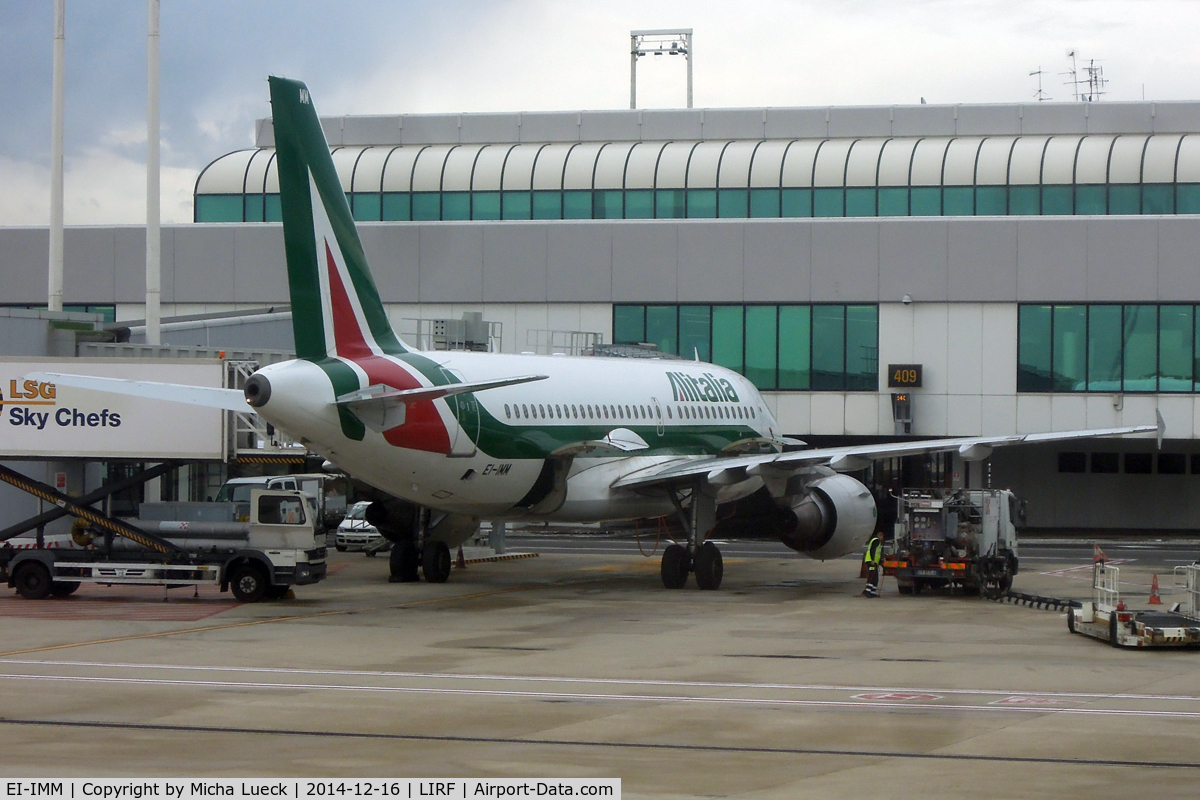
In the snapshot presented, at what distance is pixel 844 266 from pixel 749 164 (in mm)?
6516

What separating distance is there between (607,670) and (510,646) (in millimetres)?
2861

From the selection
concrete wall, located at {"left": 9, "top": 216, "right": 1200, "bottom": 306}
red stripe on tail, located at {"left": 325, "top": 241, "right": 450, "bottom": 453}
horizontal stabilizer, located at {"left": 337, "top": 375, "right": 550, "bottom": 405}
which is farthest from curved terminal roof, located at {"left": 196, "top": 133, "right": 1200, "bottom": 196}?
horizontal stabilizer, located at {"left": 337, "top": 375, "right": 550, "bottom": 405}

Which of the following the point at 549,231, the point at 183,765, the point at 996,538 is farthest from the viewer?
the point at 549,231

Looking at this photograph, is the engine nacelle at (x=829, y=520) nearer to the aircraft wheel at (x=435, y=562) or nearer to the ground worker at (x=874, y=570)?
the ground worker at (x=874, y=570)

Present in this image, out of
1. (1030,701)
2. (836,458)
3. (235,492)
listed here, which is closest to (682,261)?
(235,492)

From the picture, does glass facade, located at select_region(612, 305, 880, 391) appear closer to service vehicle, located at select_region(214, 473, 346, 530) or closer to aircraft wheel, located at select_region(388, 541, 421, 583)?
service vehicle, located at select_region(214, 473, 346, 530)

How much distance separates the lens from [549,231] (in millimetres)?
52844

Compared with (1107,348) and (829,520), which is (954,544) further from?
(1107,348)

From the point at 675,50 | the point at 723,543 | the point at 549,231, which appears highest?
the point at 675,50

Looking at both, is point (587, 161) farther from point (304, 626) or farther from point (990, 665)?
point (990, 665)

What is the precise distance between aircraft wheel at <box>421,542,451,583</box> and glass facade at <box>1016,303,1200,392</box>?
26.0 m

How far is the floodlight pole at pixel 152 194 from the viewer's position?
38094mm

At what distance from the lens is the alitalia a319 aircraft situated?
24.2 meters

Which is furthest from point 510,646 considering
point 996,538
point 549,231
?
point 549,231
